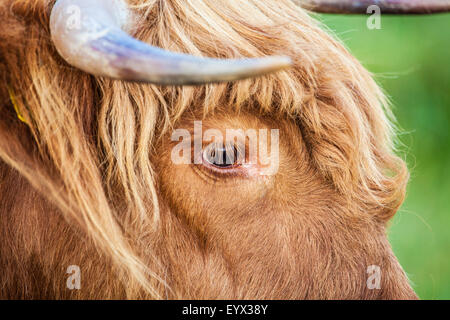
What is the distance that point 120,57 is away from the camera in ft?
5.42

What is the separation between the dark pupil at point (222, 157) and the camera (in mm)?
2248

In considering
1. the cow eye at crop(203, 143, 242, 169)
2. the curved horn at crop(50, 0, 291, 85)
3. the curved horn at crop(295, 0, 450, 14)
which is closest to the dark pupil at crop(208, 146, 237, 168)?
the cow eye at crop(203, 143, 242, 169)

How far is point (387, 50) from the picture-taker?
7062 mm

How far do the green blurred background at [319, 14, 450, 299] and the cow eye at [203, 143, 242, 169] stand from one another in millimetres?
4234

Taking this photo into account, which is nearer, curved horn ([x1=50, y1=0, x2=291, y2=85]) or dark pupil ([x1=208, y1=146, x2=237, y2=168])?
curved horn ([x1=50, y1=0, x2=291, y2=85])

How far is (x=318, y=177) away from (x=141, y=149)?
0.71 metres

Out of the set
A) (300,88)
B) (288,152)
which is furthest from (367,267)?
(300,88)

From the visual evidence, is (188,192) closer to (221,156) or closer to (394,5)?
(221,156)

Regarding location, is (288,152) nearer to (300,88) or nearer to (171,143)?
(300,88)

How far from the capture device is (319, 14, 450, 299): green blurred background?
6.18m

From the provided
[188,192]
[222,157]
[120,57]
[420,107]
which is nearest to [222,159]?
[222,157]

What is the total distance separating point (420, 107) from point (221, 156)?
17.4ft

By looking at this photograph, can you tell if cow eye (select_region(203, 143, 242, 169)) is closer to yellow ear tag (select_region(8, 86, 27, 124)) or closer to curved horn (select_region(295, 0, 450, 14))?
yellow ear tag (select_region(8, 86, 27, 124))

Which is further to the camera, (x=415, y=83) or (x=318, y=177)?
(x=415, y=83)
